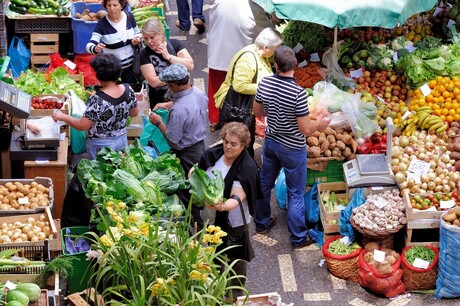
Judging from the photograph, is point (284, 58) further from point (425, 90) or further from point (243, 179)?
point (425, 90)

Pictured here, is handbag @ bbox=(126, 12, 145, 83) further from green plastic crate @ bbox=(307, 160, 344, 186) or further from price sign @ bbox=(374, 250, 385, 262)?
price sign @ bbox=(374, 250, 385, 262)

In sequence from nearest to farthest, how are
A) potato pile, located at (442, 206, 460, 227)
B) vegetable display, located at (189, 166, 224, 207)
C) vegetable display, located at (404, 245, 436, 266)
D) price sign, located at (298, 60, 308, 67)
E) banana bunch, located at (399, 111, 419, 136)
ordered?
vegetable display, located at (189, 166, 224, 207) < potato pile, located at (442, 206, 460, 227) < vegetable display, located at (404, 245, 436, 266) < banana bunch, located at (399, 111, 419, 136) < price sign, located at (298, 60, 308, 67)

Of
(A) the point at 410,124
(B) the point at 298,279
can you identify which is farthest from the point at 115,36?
(B) the point at 298,279

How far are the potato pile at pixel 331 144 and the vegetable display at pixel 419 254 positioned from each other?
1.24 meters

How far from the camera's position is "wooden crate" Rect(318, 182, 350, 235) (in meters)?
9.10

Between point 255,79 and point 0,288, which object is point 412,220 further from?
point 0,288

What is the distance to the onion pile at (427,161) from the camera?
8945 millimetres

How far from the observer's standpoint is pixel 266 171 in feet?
30.2

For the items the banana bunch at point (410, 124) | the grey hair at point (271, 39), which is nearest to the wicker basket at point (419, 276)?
the banana bunch at point (410, 124)

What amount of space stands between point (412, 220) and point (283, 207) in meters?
1.61

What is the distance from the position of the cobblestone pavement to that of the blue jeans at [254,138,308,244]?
0.61ft

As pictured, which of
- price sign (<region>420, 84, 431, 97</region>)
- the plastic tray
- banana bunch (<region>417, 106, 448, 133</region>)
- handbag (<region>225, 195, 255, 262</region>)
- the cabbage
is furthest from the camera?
price sign (<region>420, 84, 431, 97</region>)

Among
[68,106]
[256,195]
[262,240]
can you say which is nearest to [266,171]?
[262,240]

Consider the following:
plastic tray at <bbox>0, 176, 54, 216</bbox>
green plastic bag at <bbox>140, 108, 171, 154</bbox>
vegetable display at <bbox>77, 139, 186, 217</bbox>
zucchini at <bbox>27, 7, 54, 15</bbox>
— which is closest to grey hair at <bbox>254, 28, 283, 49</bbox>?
green plastic bag at <bbox>140, 108, 171, 154</bbox>
